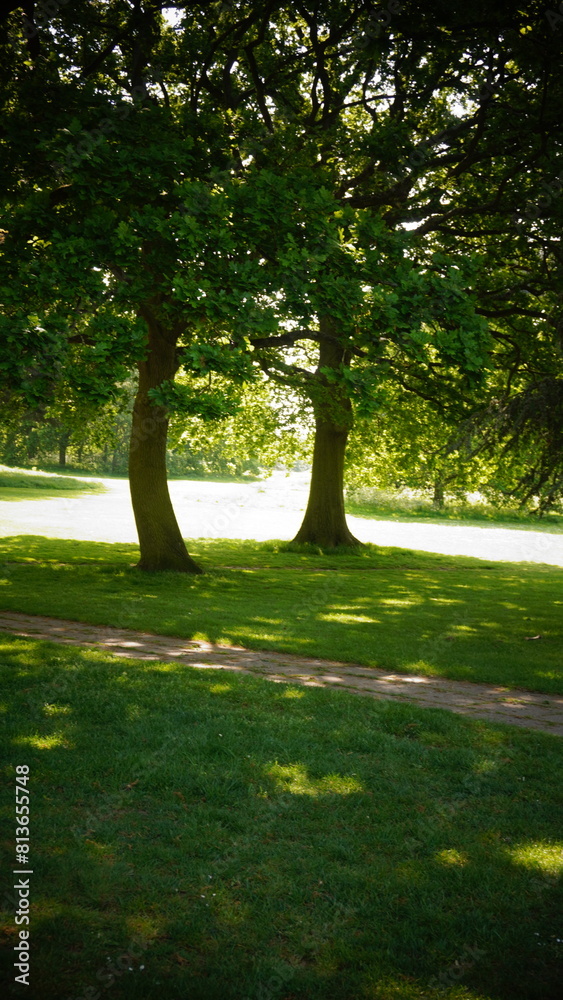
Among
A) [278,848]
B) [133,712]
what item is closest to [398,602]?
[133,712]

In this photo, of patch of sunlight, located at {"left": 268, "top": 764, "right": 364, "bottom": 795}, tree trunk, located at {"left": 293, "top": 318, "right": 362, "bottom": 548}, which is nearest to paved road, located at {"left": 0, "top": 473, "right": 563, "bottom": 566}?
tree trunk, located at {"left": 293, "top": 318, "right": 362, "bottom": 548}

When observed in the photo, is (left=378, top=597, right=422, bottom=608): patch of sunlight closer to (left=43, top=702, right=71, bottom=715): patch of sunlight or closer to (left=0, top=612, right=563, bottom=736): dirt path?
(left=0, top=612, right=563, bottom=736): dirt path

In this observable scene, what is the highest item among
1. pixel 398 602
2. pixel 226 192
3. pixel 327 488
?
pixel 226 192

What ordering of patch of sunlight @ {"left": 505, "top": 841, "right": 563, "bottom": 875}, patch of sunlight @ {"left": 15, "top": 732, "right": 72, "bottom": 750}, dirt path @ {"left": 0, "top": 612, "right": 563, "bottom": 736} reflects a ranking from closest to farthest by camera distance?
1. patch of sunlight @ {"left": 505, "top": 841, "right": 563, "bottom": 875}
2. patch of sunlight @ {"left": 15, "top": 732, "right": 72, "bottom": 750}
3. dirt path @ {"left": 0, "top": 612, "right": 563, "bottom": 736}

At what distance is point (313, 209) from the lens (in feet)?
32.4

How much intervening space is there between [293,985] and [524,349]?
19.3 m

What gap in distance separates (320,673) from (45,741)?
4096 millimetres

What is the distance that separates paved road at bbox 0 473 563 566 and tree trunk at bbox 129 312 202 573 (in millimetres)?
9640

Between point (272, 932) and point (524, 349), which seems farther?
point (524, 349)

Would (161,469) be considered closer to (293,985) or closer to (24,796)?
(24,796)

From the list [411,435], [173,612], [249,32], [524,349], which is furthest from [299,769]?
[411,435]

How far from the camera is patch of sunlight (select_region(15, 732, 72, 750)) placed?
581 cm

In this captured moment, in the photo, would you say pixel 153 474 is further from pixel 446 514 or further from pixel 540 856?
pixel 446 514

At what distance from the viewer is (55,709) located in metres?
6.63
